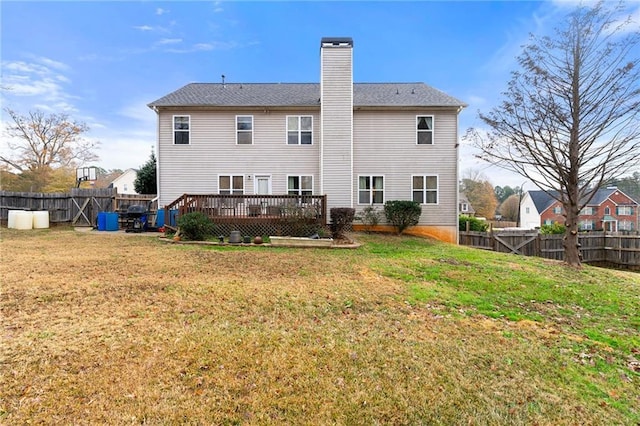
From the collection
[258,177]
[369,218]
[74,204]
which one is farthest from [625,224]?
[74,204]

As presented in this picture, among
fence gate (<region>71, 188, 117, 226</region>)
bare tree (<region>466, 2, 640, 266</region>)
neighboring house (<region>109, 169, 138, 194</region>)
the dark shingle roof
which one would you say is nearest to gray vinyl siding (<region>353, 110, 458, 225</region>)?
the dark shingle roof

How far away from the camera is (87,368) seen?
294 cm

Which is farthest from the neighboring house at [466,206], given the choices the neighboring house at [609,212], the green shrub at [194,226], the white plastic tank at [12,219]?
the white plastic tank at [12,219]

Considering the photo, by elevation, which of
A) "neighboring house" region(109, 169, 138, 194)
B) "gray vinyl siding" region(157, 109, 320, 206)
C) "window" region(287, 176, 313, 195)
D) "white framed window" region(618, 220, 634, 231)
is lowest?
"white framed window" region(618, 220, 634, 231)

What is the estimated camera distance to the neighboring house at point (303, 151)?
1492 cm

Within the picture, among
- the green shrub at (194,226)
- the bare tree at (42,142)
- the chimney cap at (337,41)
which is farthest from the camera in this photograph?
the bare tree at (42,142)

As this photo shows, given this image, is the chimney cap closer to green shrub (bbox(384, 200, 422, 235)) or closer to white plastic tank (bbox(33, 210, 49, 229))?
green shrub (bbox(384, 200, 422, 235))

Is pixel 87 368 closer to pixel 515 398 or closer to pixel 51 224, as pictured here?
pixel 515 398

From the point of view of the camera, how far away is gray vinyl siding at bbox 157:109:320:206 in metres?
14.9

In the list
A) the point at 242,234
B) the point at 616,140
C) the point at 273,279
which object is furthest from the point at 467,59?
the point at 273,279

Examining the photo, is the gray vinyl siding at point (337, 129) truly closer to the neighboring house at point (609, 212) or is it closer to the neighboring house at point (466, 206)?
the neighboring house at point (609, 212)

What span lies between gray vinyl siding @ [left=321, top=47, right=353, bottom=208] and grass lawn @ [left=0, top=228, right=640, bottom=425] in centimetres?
790

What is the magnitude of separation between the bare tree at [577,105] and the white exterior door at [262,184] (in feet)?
32.5

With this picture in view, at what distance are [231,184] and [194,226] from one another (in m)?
4.95
